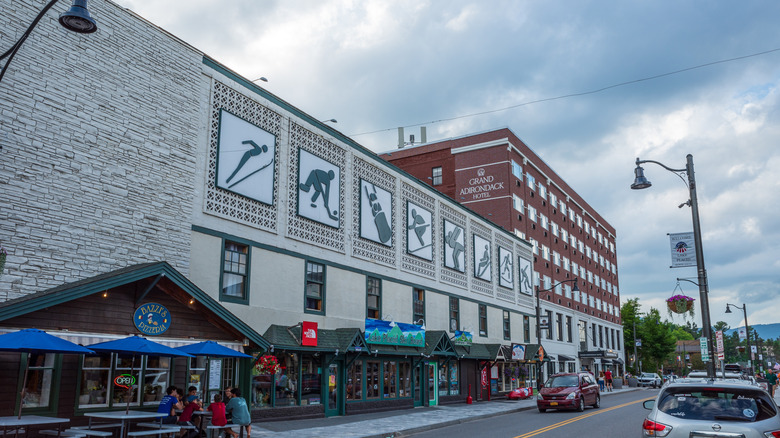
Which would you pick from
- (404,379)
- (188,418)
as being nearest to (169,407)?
(188,418)

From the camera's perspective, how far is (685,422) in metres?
8.73

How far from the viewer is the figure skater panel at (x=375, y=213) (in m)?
27.2

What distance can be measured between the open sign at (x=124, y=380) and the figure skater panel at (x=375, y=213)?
42.7ft

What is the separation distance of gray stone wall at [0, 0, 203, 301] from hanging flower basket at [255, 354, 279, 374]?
4245 mm

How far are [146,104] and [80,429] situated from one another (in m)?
9.32

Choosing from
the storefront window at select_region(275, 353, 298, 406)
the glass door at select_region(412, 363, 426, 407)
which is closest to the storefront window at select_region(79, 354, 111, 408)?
the storefront window at select_region(275, 353, 298, 406)

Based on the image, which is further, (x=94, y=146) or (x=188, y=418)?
(x=94, y=146)

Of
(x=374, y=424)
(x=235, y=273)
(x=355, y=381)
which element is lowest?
(x=374, y=424)

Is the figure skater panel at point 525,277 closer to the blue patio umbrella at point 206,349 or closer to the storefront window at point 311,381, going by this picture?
the storefront window at point 311,381

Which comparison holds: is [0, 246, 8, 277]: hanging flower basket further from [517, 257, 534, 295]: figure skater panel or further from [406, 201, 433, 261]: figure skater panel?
[517, 257, 534, 295]: figure skater panel

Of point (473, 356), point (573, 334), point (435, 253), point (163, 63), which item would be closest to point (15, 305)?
point (163, 63)

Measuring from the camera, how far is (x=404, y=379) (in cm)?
2838

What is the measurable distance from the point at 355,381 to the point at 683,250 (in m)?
13.7

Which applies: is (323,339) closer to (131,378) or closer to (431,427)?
(431,427)
